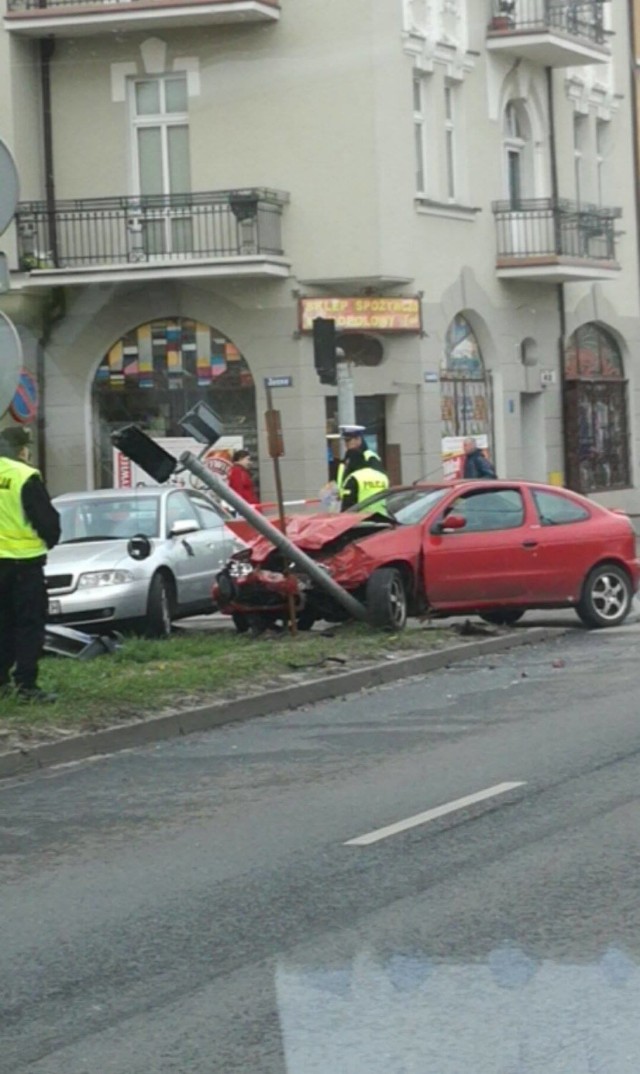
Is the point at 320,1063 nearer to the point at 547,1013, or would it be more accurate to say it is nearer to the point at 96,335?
the point at 547,1013

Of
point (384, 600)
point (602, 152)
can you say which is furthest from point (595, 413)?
point (384, 600)

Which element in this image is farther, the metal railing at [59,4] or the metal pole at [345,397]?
the metal railing at [59,4]

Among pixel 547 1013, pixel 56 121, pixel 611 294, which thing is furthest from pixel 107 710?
pixel 611 294

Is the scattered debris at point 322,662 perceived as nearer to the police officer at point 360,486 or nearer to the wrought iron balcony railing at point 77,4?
the police officer at point 360,486

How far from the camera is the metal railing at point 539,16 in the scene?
34719 mm

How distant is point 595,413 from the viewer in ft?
125

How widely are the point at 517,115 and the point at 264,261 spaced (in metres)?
7.75

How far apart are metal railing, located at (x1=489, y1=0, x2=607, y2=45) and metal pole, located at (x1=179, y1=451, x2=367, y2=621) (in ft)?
61.7

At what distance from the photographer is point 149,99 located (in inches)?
1255

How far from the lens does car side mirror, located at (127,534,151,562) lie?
1878 centimetres

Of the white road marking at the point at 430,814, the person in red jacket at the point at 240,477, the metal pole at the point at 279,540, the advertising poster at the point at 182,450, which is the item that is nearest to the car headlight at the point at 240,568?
the metal pole at the point at 279,540

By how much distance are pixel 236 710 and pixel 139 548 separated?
4947mm

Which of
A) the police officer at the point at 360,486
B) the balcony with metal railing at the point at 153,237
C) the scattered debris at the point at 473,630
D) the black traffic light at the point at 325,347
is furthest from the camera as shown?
the balcony with metal railing at the point at 153,237

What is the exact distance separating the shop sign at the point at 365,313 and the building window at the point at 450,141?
8.17 feet
